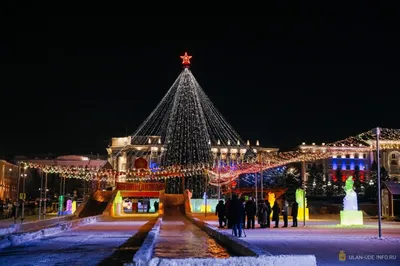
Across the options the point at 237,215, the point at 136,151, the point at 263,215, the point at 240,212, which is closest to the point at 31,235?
the point at 237,215

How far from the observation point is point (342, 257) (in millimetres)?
13836

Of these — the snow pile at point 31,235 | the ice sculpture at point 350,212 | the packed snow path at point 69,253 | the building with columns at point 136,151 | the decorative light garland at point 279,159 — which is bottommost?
the packed snow path at point 69,253

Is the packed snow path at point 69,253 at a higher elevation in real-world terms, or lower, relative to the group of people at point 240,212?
lower

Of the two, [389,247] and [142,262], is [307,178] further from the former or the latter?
[142,262]

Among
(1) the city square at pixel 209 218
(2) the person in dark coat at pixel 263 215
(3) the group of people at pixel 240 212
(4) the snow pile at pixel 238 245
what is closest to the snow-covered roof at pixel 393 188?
(1) the city square at pixel 209 218

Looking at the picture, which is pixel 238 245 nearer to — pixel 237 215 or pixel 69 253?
pixel 69 253

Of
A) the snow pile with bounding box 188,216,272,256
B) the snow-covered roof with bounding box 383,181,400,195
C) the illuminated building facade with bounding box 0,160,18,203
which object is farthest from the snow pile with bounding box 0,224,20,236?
the illuminated building facade with bounding box 0,160,18,203

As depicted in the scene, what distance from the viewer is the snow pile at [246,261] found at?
389 inches

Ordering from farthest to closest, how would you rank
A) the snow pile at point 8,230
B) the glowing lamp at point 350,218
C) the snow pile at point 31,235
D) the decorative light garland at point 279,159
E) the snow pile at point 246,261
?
the decorative light garland at point 279,159, the glowing lamp at point 350,218, the snow pile at point 8,230, the snow pile at point 31,235, the snow pile at point 246,261

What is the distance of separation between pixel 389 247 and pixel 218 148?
12646cm

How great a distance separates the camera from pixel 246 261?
10.1m

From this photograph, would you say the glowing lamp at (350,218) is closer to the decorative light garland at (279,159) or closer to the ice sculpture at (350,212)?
the ice sculpture at (350,212)

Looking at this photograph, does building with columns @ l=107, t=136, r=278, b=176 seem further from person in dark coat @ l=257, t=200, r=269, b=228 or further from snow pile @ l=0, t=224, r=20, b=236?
snow pile @ l=0, t=224, r=20, b=236

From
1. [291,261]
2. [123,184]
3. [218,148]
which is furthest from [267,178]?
[291,261]
